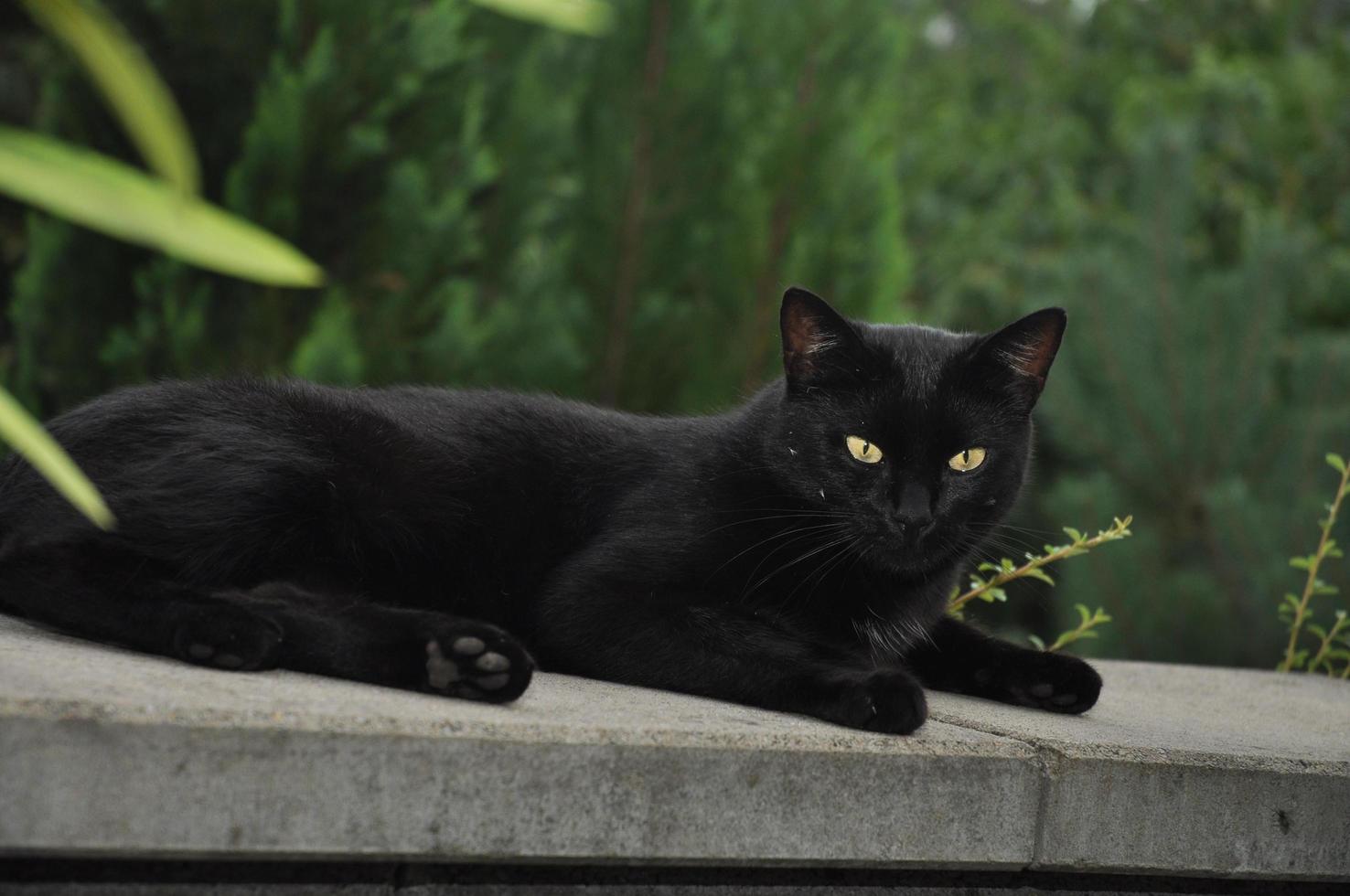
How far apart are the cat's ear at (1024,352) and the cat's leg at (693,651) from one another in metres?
0.62

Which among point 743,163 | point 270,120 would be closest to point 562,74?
point 743,163

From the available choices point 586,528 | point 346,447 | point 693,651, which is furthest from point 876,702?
point 346,447

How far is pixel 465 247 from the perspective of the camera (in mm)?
4715

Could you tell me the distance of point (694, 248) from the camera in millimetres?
5441

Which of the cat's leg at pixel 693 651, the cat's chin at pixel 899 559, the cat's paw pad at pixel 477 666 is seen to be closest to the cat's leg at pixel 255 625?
the cat's paw pad at pixel 477 666

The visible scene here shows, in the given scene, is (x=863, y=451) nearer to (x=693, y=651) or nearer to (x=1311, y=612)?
(x=693, y=651)

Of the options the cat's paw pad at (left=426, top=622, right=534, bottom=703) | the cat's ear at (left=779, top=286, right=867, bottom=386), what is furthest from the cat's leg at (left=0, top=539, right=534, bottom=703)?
the cat's ear at (left=779, top=286, right=867, bottom=386)

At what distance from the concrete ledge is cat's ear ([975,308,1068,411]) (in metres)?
0.64

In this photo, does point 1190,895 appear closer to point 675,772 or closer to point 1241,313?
point 675,772

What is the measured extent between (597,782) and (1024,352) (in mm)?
1289

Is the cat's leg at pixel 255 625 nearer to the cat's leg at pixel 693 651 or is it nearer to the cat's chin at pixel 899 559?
the cat's leg at pixel 693 651

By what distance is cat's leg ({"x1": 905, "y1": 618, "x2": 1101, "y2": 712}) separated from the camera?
2365mm

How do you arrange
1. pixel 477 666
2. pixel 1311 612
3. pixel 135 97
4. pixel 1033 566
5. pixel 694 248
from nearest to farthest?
pixel 135 97, pixel 477 666, pixel 1033 566, pixel 1311 612, pixel 694 248

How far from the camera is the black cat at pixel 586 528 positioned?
1979 mm
